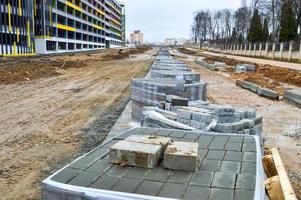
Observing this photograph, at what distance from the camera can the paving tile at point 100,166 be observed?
3430 mm

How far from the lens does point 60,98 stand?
14.2 metres

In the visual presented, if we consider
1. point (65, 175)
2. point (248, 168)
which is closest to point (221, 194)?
point (248, 168)

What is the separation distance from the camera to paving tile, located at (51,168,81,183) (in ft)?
10.4

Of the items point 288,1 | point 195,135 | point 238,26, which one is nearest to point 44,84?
point 195,135

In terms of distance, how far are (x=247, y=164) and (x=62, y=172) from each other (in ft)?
6.01

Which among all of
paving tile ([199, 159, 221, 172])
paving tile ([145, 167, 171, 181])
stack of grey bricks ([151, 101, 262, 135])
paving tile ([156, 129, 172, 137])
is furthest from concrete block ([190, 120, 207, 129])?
paving tile ([145, 167, 171, 181])

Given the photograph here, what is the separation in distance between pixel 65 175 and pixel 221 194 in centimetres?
140

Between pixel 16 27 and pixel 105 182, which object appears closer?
→ pixel 105 182

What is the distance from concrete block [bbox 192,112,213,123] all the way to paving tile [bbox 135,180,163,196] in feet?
10.4

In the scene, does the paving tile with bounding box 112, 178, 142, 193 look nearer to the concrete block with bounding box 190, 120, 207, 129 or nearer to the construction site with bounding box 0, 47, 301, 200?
the construction site with bounding box 0, 47, 301, 200

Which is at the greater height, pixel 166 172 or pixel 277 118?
pixel 166 172

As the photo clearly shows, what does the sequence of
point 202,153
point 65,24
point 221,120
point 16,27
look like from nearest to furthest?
point 202,153
point 221,120
point 16,27
point 65,24

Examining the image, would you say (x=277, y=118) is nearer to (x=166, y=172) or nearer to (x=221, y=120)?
(x=221, y=120)

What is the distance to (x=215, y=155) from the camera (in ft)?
13.0
